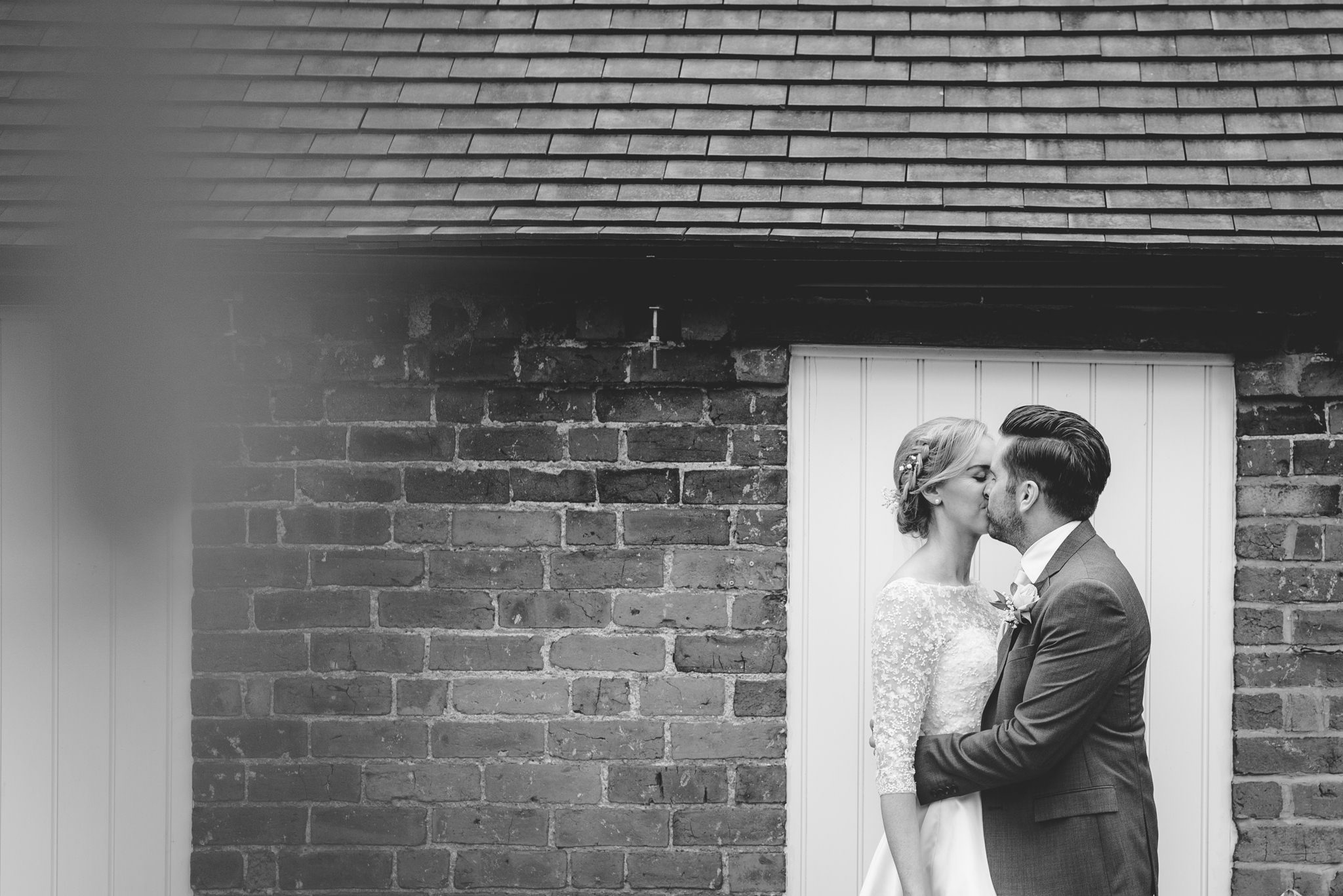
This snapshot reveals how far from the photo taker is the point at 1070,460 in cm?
246

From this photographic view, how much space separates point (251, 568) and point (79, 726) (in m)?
0.81

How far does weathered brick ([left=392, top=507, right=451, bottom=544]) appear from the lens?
3.21m

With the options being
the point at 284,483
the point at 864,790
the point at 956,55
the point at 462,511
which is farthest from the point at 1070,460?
the point at 284,483

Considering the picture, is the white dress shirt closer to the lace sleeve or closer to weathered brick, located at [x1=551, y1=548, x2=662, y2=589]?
the lace sleeve

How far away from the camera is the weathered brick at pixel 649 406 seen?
3.20m

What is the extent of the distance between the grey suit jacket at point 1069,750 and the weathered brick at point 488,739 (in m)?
1.31

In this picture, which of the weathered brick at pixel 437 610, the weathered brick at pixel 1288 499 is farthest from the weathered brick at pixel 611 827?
the weathered brick at pixel 1288 499

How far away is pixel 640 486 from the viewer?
3.19 metres

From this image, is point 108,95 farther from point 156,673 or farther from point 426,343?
point 156,673

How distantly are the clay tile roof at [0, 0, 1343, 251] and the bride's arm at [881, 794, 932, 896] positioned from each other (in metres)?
1.64

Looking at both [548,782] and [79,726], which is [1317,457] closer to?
[548,782]

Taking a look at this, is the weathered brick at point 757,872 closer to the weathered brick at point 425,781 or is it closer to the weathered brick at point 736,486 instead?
the weathered brick at point 425,781

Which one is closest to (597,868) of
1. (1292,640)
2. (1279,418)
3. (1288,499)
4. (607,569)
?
(607,569)

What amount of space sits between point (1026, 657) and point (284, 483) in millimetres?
2397
